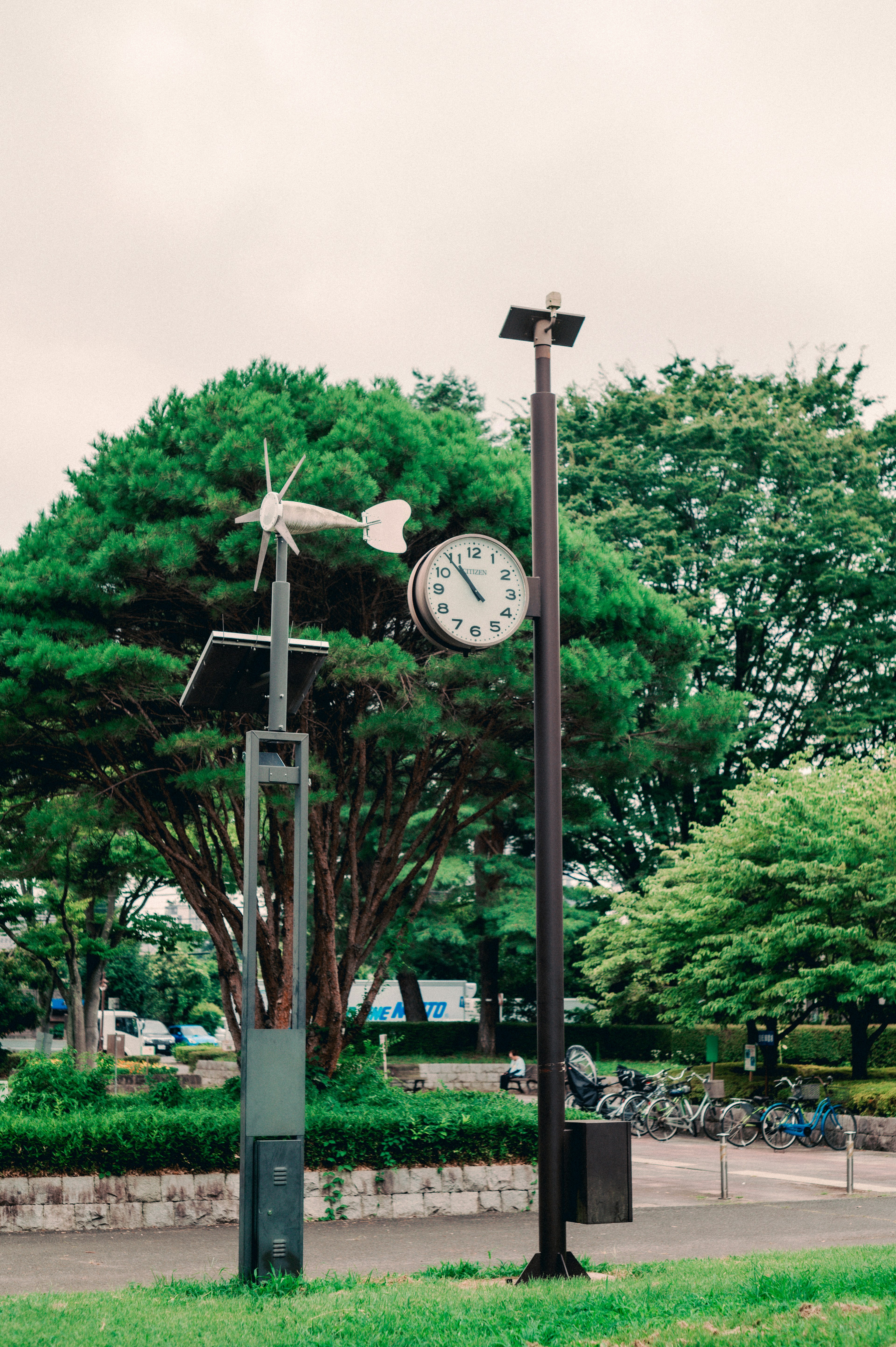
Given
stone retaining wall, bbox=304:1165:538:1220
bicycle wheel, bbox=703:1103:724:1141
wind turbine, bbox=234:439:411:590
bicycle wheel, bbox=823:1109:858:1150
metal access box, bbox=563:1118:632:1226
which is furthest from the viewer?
bicycle wheel, bbox=703:1103:724:1141

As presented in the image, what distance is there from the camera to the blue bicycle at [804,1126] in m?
20.2

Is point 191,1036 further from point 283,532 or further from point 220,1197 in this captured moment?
point 283,532

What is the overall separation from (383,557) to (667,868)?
54.2 ft

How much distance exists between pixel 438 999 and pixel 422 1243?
4499 centimetres

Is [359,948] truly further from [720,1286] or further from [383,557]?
[720,1286]

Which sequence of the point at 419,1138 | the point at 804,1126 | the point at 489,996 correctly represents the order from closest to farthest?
1. the point at 419,1138
2. the point at 804,1126
3. the point at 489,996

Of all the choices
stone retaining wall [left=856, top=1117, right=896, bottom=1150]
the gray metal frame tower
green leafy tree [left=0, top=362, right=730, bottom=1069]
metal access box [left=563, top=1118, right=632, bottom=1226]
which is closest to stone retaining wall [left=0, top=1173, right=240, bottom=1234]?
green leafy tree [left=0, top=362, right=730, bottom=1069]

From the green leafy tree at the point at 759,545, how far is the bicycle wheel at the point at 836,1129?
1215cm

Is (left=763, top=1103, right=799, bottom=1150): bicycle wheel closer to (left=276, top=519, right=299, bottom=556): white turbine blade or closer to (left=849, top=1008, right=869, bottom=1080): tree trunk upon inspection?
(left=849, top=1008, right=869, bottom=1080): tree trunk

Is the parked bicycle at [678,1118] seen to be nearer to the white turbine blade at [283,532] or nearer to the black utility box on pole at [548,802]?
the black utility box on pole at [548,802]

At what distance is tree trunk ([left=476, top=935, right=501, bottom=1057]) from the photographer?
37688 millimetres

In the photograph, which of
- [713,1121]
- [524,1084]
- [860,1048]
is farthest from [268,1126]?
[524,1084]

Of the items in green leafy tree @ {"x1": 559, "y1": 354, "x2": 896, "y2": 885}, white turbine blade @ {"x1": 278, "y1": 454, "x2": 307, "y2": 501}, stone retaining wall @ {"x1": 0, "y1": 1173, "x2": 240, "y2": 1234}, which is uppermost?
green leafy tree @ {"x1": 559, "y1": 354, "x2": 896, "y2": 885}

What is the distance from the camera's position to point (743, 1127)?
2091 centimetres
